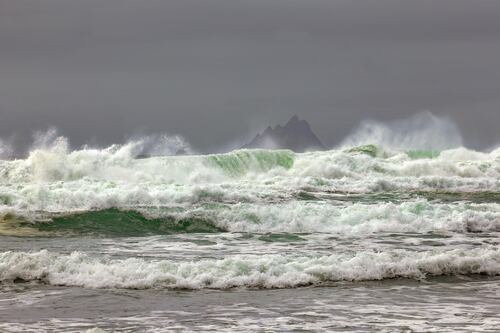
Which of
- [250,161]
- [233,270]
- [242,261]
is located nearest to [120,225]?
[242,261]

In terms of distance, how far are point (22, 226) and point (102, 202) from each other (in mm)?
3806

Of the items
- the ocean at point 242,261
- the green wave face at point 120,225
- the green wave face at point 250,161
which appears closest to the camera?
the ocean at point 242,261

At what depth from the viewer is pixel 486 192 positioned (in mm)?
30703

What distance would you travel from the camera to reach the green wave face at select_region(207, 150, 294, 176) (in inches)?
1587

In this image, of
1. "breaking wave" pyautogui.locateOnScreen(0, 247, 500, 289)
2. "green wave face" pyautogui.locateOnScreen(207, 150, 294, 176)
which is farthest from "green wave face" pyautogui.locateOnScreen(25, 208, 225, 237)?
"green wave face" pyautogui.locateOnScreen(207, 150, 294, 176)

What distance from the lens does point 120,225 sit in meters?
18.6

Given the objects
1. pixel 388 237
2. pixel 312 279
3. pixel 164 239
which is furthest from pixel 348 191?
pixel 312 279

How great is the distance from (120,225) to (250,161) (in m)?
23.9

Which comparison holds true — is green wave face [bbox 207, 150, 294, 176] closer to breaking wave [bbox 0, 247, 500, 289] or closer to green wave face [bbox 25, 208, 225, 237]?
green wave face [bbox 25, 208, 225, 237]

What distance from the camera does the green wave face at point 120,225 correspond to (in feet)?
58.5

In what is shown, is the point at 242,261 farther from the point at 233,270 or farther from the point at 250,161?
the point at 250,161

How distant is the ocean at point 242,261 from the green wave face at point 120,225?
0.05 metres

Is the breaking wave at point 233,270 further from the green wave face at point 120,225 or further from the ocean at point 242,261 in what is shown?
the green wave face at point 120,225

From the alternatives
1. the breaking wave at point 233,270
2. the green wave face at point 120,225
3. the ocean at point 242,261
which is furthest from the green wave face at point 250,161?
the breaking wave at point 233,270
